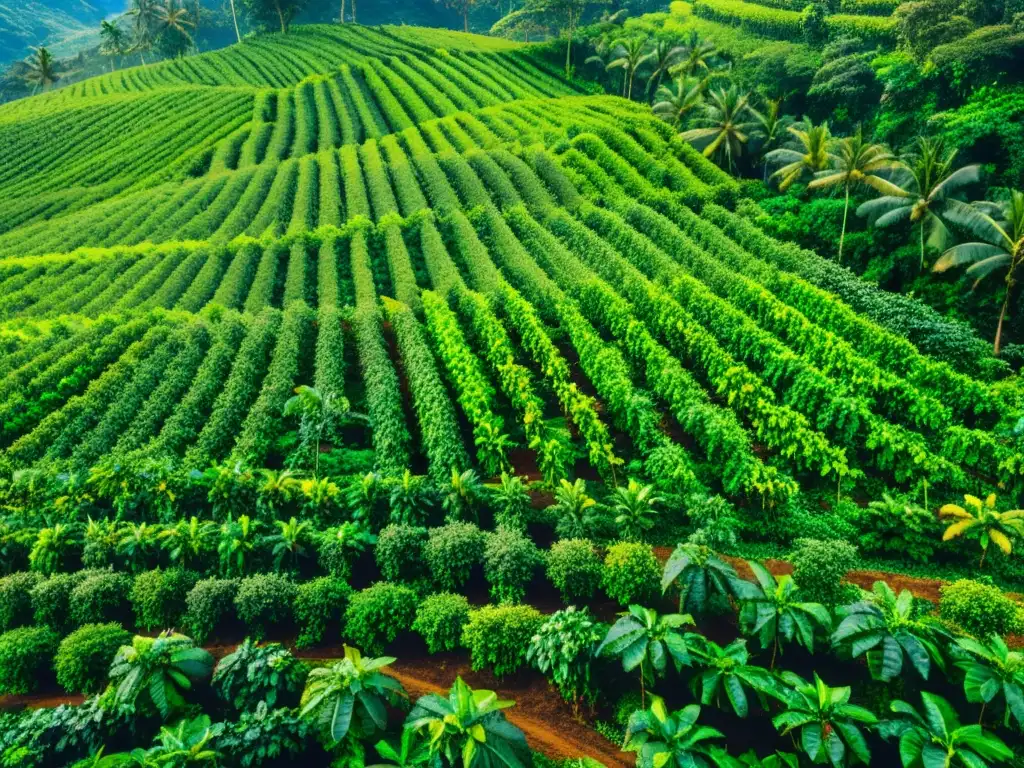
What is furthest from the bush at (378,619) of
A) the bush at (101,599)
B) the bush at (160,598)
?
the bush at (101,599)

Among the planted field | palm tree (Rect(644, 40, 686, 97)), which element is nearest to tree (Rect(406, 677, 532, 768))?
the planted field

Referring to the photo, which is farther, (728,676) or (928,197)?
(928,197)

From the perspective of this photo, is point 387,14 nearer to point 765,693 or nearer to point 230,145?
point 230,145

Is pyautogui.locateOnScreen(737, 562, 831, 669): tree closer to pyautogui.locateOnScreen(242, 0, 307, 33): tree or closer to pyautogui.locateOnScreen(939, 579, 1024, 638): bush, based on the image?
pyautogui.locateOnScreen(939, 579, 1024, 638): bush

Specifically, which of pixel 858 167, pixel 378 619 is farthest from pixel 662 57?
pixel 378 619

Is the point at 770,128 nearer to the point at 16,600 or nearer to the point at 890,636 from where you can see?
the point at 890,636

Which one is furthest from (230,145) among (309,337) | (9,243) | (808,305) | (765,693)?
(765,693)

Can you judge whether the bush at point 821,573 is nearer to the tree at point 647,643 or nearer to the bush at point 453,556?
the tree at point 647,643
